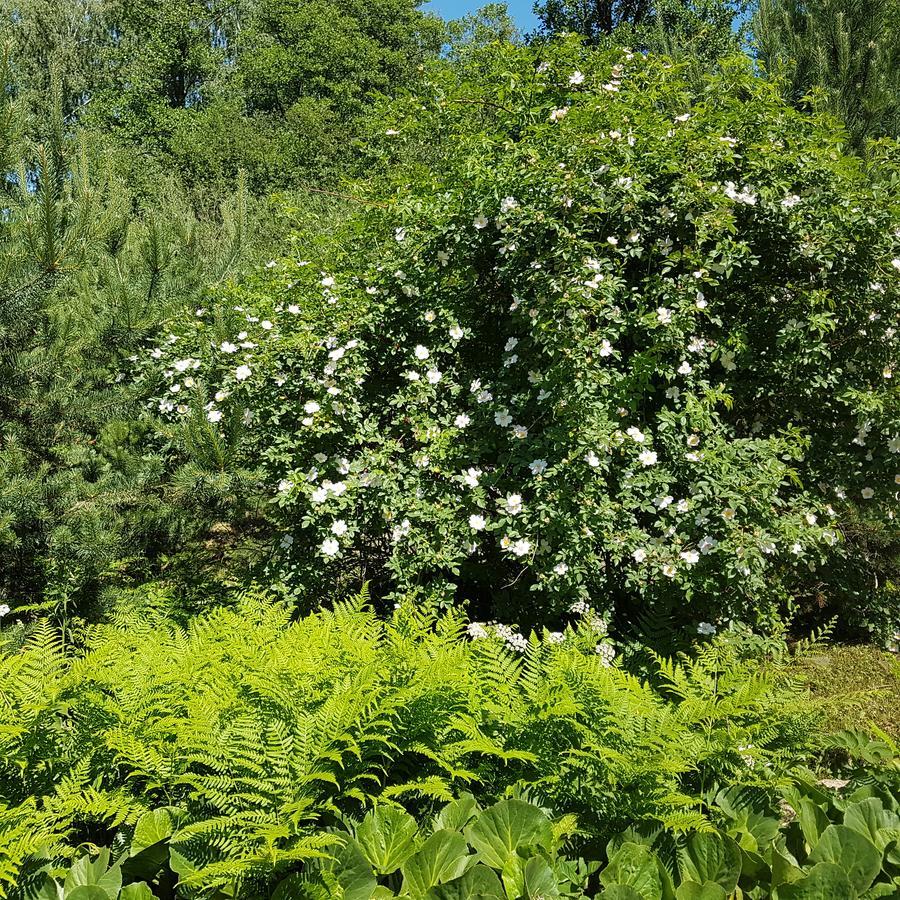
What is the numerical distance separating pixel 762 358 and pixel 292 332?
2.20 m

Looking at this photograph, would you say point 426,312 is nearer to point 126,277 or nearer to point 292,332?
point 292,332

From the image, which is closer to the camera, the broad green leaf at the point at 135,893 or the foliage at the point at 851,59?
the broad green leaf at the point at 135,893

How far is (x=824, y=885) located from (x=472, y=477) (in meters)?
2.18

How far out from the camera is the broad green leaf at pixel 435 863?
1471 mm

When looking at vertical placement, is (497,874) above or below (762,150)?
below

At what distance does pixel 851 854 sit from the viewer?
1462 mm

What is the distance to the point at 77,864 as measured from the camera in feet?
5.14

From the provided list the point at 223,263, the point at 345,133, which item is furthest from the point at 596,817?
the point at 345,133

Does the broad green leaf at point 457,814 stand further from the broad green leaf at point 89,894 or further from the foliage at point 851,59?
the foliage at point 851,59

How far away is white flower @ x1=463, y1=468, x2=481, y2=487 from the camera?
338cm

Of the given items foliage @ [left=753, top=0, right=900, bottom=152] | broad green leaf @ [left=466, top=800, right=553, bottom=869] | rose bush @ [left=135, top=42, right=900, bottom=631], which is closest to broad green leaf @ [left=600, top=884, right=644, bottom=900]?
broad green leaf @ [left=466, top=800, right=553, bottom=869]

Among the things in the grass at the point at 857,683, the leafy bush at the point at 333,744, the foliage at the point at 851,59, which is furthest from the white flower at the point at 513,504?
the foliage at the point at 851,59

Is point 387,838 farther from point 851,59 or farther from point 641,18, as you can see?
point 641,18

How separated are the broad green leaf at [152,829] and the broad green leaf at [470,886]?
607 millimetres
